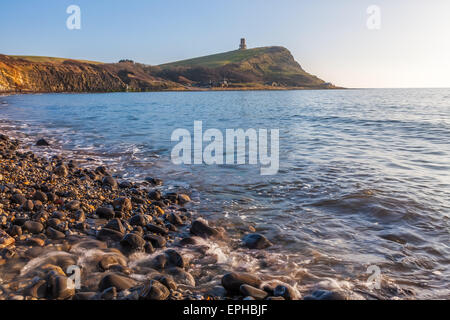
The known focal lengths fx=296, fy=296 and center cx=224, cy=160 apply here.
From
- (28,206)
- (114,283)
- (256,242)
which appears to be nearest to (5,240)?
(28,206)

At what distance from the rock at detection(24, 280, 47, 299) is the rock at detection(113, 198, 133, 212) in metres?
2.95

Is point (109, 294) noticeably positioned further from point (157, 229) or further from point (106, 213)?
point (106, 213)

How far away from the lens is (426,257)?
203 inches

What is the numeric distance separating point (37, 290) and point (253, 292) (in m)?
2.68

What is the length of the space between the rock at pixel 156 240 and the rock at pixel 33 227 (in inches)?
71.5

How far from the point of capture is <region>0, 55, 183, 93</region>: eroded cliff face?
304 ft

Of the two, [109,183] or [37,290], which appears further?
[109,183]

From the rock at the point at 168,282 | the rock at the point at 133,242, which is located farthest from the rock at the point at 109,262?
the rock at the point at 168,282

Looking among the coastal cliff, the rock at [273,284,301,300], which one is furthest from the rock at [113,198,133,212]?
the coastal cliff

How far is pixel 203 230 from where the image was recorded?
5.89 meters

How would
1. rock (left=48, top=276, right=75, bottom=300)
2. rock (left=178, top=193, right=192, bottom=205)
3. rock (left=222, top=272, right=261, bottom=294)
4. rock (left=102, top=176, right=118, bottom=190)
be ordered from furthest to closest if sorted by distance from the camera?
1. rock (left=102, top=176, right=118, bottom=190)
2. rock (left=178, top=193, right=192, bottom=205)
3. rock (left=222, top=272, right=261, bottom=294)
4. rock (left=48, top=276, right=75, bottom=300)

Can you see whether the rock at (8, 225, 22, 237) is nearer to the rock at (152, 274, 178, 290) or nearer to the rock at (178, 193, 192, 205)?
the rock at (152, 274, 178, 290)
